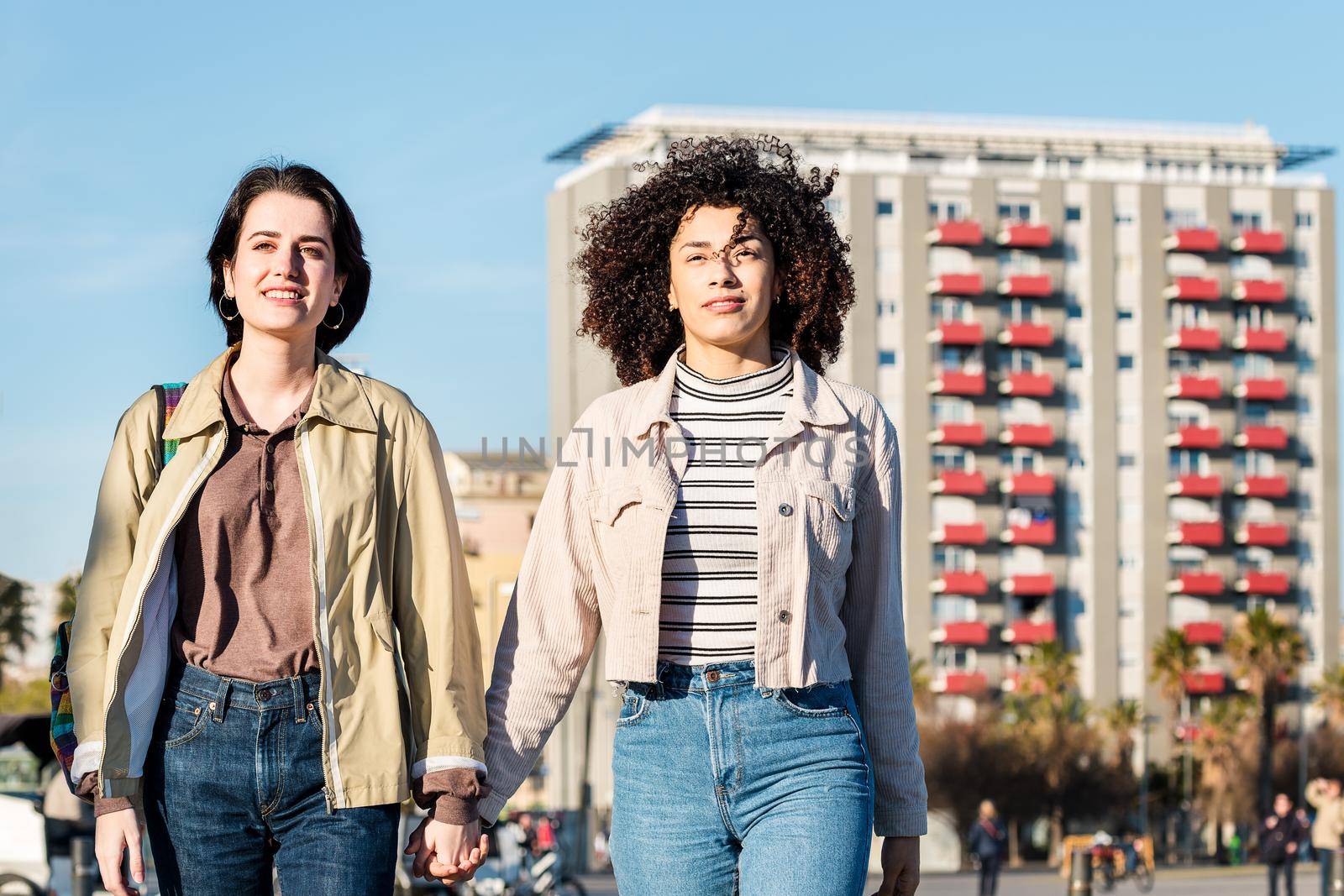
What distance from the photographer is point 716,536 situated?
423 centimetres

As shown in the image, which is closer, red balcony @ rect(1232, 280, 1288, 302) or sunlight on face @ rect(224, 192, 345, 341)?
sunlight on face @ rect(224, 192, 345, 341)

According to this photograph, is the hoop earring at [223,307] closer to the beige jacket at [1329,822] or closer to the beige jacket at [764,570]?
the beige jacket at [764,570]

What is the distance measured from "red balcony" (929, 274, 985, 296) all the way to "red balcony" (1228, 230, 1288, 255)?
45.6 feet

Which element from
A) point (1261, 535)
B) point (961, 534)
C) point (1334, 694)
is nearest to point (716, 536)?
point (961, 534)

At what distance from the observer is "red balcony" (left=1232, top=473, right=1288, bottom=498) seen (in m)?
93.1

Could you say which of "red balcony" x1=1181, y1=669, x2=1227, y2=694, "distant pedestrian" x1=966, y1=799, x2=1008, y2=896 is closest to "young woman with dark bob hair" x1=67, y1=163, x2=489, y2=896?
"distant pedestrian" x1=966, y1=799, x2=1008, y2=896

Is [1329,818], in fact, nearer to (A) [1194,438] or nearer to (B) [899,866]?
(B) [899,866]

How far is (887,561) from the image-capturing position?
442cm

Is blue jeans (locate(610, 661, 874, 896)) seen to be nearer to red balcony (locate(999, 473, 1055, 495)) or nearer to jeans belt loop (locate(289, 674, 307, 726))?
jeans belt loop (locate(289, 674, 307, 726))

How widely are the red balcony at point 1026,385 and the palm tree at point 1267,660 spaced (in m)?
18.8

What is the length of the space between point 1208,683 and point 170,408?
8799cm

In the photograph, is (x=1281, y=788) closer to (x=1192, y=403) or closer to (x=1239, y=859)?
(x=1239, y=859)

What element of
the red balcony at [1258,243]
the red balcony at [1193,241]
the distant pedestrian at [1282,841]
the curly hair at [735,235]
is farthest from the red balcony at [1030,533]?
the curly hair at [735,235]

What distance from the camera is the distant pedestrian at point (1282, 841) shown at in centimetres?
2266
